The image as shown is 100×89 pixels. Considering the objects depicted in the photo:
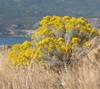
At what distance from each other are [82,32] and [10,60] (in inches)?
55.8

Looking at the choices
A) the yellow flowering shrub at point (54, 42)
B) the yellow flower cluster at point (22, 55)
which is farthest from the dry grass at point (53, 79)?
the yellow flower cluster at point (22, 55)

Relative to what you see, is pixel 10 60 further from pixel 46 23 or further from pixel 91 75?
pixel 91 75

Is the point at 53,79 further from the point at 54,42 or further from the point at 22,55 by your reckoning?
the point at 22,55

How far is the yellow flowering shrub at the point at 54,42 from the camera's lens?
7.40m

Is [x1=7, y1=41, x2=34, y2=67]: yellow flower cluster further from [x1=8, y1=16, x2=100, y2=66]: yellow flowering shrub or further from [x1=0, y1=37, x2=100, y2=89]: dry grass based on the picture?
[x1=0, y1=37, x2=100, y2=89]: dry grass

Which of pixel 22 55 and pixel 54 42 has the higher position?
pixel 54 42

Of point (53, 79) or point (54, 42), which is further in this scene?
point (54, 42)

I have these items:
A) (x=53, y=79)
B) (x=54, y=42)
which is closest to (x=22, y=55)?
(x=54, y=42)

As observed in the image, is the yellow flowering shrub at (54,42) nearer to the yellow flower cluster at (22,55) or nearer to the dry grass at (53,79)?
the yellow flower cluster at (22,55)

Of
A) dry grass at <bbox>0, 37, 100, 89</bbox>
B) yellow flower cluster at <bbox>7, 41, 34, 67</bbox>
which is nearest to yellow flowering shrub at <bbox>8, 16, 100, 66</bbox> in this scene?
yellow flower cluster at <bbox>7, 41, 34, 67</bbox>

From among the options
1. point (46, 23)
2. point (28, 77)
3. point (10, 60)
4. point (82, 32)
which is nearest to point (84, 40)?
point (82, 32)

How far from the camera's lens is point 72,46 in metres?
7.53

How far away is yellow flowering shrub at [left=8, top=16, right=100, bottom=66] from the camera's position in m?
7.40

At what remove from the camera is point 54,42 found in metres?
7.43
